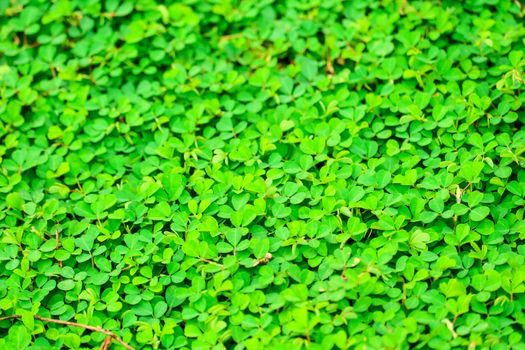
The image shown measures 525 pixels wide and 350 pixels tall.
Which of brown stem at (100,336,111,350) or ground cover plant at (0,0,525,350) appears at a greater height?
ground cover plant at (0,0,525,350)


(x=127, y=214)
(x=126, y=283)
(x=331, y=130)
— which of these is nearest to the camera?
(x=126, y=283)

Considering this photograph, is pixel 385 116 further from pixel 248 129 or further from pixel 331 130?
pixel 248 129

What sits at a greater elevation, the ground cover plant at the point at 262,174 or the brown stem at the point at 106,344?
the ground cover plant at the point at 262,174

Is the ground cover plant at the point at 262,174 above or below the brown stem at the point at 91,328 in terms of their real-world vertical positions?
above

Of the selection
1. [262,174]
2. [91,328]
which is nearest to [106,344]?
[91,328]

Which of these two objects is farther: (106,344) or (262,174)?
(262,174)

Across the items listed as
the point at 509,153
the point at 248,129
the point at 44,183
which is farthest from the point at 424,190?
the point at 44,183

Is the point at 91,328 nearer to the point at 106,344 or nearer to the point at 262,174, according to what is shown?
the point at 106,344

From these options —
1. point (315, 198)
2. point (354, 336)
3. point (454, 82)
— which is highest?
point (454, 82)
